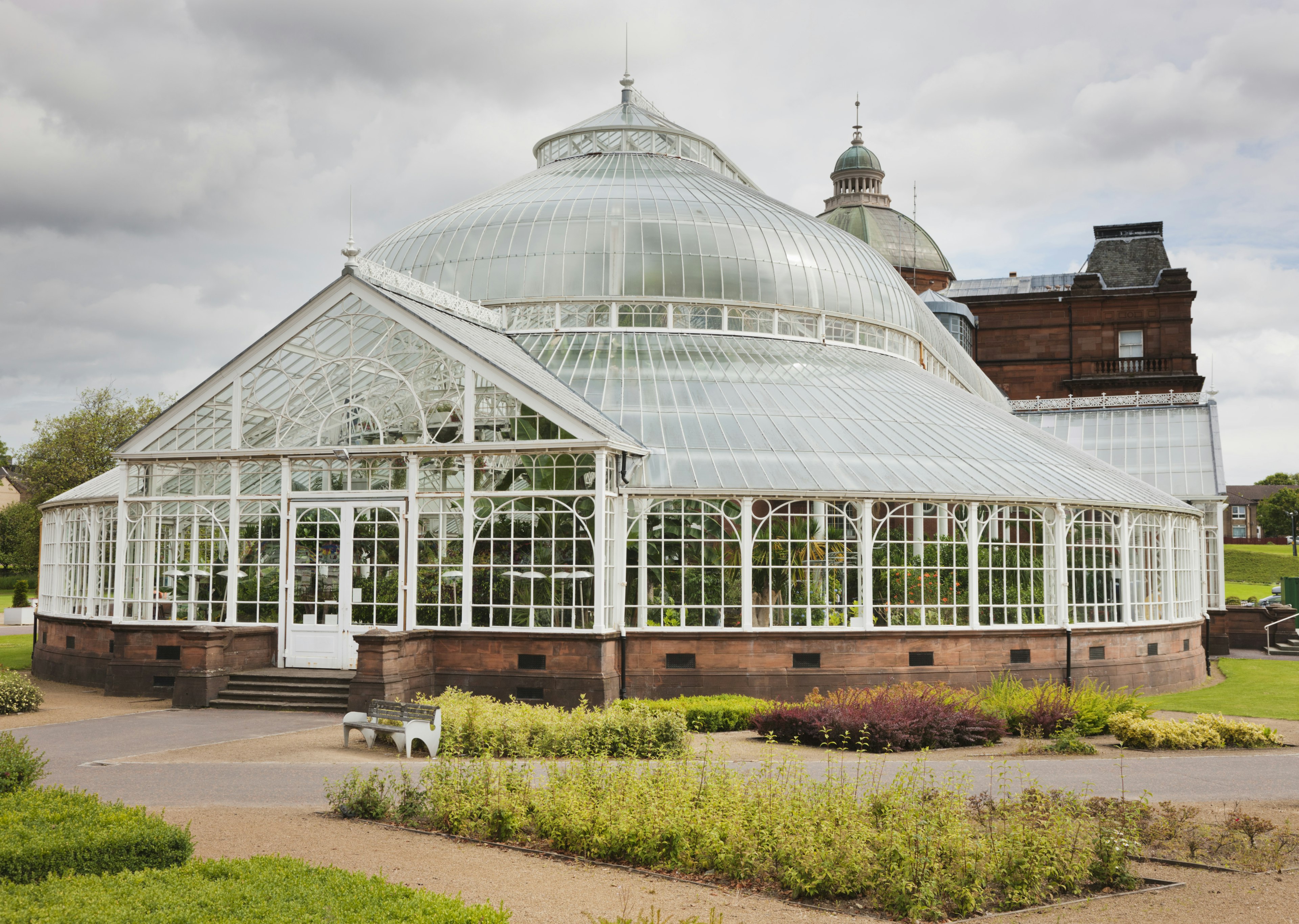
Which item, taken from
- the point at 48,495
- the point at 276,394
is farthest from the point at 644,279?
the point at 48,495

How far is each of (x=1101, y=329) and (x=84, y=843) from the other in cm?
5272

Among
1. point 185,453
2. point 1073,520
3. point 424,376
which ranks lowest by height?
point 1073,520

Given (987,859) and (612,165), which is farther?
(612,165)

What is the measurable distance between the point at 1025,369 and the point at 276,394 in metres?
41.4

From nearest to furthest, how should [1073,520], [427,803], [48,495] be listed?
[427,803]
[1073,520]
[48,495]

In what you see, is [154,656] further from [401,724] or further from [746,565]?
[746,565]

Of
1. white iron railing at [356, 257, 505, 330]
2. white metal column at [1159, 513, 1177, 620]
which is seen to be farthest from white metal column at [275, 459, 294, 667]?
white metal column at [1159, 513, 1177, 620]

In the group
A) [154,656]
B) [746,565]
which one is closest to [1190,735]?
[746,565]

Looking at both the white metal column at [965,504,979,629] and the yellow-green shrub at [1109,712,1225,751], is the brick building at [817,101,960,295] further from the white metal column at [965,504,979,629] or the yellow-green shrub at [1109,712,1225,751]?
the yellow-green shrub at [1109,712,1225,751]

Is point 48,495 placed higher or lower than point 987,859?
higher

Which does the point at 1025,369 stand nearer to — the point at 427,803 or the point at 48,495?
the point at 427,803

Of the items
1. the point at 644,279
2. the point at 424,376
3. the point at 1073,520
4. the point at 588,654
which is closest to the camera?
the point at 588,654

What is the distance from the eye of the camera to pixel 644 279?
1038 inches

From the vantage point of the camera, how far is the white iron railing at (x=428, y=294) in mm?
21656
